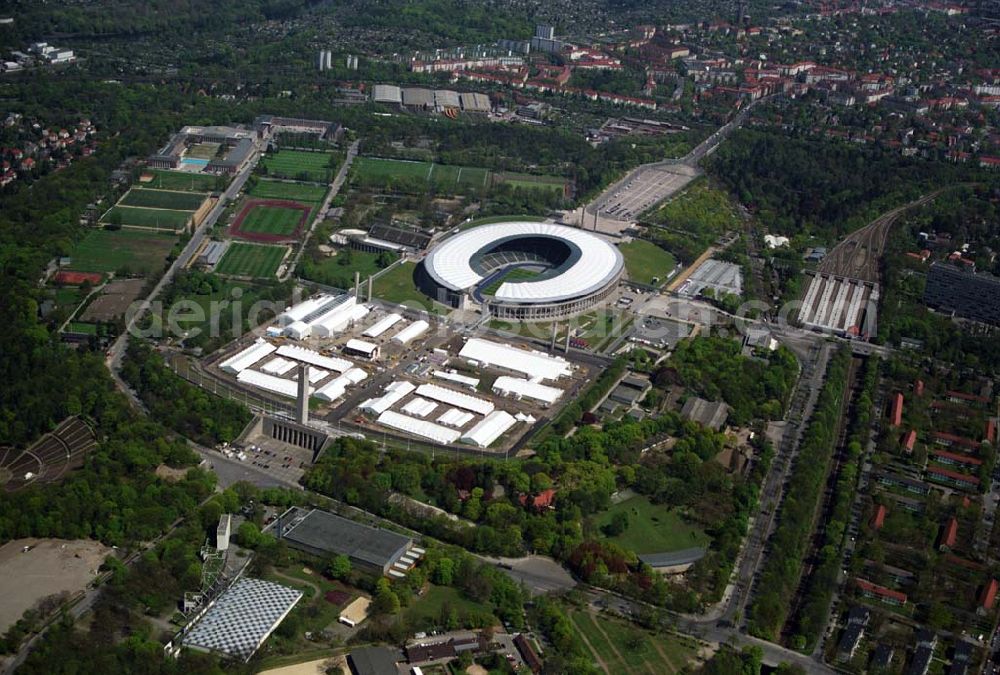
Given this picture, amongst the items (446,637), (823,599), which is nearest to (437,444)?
(446,637)

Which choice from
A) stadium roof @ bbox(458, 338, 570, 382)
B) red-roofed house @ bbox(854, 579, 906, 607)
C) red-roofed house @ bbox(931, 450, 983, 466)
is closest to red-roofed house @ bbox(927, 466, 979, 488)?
red-roofed house @ bbox(931, 450, 983, 466)

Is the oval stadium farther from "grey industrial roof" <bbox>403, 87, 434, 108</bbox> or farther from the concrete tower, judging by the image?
"grey industrial roof" <bbox>403, 87, 434, 108</bbox>

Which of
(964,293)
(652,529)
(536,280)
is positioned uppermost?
(964,293)

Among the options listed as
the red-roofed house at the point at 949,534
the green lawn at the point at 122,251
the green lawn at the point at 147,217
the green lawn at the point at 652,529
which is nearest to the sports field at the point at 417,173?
the green lawn at the point at 147,217

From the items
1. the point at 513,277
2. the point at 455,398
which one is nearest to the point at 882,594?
the point at 455,398

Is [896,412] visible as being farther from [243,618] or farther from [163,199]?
[163,199]

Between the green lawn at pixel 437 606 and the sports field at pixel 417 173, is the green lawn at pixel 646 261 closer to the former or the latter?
the sports field at pixel 417 173

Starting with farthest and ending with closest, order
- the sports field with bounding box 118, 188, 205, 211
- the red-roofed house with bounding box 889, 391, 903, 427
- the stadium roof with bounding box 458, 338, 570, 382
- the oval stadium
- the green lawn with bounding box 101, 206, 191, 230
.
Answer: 1. the sports field with bounding box 118, 188, 205, 211
2. the green lawn with bounding box 101, 206, 191, 230
3. the oval stadium
4. the stadium roof with bounding box 458, 338, 570, 382
5. the red-roofed house with bounding box 889, 391, 903, 427
